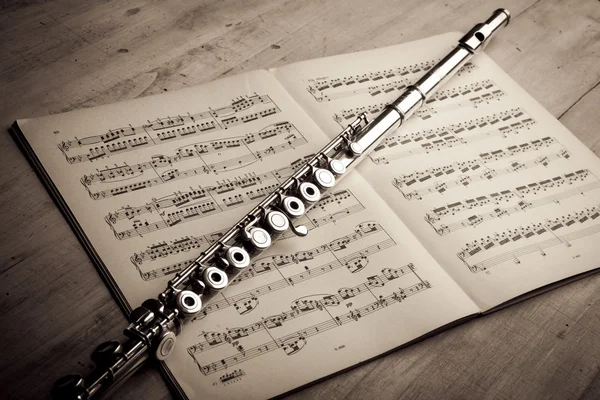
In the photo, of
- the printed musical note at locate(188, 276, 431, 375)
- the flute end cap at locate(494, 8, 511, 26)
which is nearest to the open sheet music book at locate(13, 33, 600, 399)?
the printed musical note at locate(188, 276, 431, 375)

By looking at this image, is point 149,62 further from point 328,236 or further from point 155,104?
point 328,236

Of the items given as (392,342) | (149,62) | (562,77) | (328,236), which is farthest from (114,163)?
(562,77)

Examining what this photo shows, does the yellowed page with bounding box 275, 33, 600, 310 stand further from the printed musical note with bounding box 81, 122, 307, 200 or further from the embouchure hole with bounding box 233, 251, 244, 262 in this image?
the embouchure hole with bounding box 233, 251, 244, 262

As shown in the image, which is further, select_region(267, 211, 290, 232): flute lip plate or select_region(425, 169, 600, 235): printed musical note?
select_region(425, 169, 600, 235): printed musical note

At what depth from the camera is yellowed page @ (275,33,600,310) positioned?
42.1 inches

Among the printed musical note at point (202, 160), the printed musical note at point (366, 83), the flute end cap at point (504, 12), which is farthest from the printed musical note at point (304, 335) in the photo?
the flute end cap at point (504, 12)

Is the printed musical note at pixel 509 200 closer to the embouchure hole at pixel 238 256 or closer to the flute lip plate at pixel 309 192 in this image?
the flute lip plate at pixel 309 192

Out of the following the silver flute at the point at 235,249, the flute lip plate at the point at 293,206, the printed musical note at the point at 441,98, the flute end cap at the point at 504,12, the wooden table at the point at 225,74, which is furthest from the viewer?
the flute end cap at the point at 504,12

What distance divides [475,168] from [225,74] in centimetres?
58

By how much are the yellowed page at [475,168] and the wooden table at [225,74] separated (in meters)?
0.05

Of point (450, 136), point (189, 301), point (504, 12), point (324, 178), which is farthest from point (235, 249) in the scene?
point (504, 12)

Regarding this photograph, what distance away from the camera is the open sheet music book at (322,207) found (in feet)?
2.97

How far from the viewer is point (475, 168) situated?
1.20m

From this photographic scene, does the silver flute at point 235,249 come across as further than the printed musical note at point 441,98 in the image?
No
